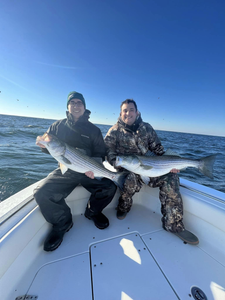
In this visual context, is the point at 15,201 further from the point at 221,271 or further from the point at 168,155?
the point at 221,271

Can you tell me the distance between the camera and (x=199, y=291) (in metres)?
1.89

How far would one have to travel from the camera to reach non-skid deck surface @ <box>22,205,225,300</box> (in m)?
1.88

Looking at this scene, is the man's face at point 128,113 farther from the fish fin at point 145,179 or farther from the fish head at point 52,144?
the fish head at point 52,144

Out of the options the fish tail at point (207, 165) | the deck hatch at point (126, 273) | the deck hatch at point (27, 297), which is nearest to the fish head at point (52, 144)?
the deck hatch at point (126, 273)

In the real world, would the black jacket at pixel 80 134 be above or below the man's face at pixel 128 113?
below

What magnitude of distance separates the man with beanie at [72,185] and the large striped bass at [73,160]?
0.16 meters

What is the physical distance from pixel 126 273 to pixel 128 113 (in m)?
3.25

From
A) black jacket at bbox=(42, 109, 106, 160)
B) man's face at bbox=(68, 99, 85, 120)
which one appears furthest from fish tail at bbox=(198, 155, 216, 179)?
man's face at bbox=(68, 99, 85, 120)

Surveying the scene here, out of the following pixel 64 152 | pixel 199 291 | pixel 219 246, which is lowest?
pixel 199 291

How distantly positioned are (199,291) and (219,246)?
1048 millimetres

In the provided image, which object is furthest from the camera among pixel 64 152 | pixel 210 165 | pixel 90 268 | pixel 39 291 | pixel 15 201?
pixel 210 165

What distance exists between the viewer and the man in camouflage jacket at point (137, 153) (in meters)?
2.90

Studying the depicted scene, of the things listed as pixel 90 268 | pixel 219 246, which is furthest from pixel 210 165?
pixel 90 268

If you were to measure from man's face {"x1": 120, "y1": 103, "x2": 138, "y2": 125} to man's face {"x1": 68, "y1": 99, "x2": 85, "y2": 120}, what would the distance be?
1090 millimetres
